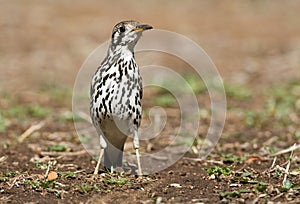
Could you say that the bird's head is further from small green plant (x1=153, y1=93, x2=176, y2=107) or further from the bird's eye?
small green plant (x1=153, y1=93, x2=176, y2=107)

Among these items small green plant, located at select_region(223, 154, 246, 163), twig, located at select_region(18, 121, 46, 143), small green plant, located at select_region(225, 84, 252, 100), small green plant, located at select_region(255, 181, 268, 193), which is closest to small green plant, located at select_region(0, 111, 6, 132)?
twig, located at select_region(18, 121, 46, 143)

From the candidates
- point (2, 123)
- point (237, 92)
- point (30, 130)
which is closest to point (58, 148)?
point (30, 130)

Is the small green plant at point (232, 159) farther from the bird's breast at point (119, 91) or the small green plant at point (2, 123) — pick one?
the small green plant at point (2, 123)

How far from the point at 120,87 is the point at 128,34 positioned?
0.52 meters

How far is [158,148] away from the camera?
7984 mm

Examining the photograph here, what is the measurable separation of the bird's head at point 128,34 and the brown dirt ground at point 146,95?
131cm

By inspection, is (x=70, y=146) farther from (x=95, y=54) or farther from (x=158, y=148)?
(x=95, y=54)

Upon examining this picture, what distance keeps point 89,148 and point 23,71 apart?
5148 mm

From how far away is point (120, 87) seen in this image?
20.1 feet

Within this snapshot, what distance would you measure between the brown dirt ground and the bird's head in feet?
4.28

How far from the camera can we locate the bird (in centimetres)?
613

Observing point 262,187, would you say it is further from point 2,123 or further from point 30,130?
point 2,123

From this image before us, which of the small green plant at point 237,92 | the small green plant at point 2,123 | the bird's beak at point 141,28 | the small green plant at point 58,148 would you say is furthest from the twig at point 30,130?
the small green plant at point 237,92

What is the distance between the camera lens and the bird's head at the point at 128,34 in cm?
616
